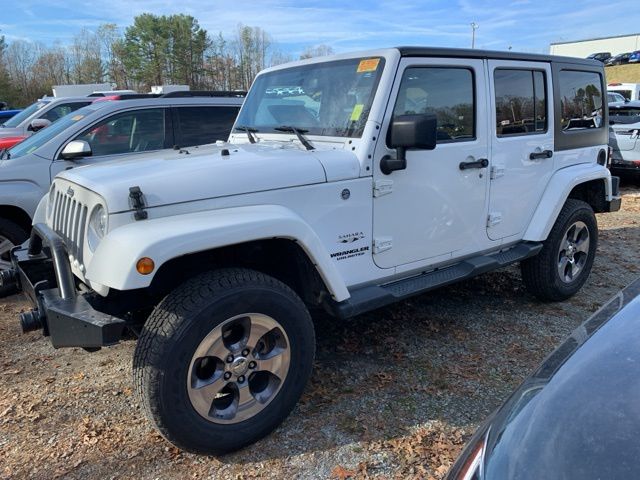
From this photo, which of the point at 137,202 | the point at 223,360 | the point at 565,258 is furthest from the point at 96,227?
the point at 565,258

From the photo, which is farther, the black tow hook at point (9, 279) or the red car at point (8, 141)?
the red car at point (8, 141)

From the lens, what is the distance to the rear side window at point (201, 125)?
5.85 m

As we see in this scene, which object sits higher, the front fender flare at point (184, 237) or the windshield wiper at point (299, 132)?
the windshield wiper at point (299, 132)

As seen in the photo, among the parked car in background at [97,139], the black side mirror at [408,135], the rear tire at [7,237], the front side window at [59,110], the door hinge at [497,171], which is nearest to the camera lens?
the black side mirror at [408,135]

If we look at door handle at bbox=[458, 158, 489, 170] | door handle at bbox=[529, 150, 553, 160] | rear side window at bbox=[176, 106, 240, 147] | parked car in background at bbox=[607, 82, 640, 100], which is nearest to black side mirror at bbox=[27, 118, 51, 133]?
rear side window at bbox=[176, 106, 240, 147]

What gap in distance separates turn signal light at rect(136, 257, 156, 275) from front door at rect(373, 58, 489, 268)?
1.46 m

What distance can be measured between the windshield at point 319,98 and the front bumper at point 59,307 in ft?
5.51

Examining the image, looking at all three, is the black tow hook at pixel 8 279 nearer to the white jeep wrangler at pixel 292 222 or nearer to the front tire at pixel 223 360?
the white jeep wrangler at pixel 292 222

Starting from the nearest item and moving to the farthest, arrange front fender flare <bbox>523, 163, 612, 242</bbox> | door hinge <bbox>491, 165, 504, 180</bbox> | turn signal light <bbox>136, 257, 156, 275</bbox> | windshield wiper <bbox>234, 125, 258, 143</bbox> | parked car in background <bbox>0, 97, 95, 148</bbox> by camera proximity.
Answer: turn signal light <bbox>136, 257, 156, 275</bbox> < windshield wiper <bbox>234, 125, 258, 143</bbox> < door hinge <bbox>491, 165, 504, 180</bbox> < front fender flare <bbox>523, 163, 612, 242</bbox> < parked car in background <bbox>0, 97, 95, 148</bbox>

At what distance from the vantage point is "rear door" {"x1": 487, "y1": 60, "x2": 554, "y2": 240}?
3990 millimetres

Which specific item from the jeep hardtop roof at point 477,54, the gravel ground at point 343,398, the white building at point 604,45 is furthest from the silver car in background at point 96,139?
the white building at point 604,45

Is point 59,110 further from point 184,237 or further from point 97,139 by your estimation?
point 184,237

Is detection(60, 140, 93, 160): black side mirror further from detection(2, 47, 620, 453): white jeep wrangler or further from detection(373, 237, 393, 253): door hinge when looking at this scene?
detection(373, 237, 393, 253): door hinge

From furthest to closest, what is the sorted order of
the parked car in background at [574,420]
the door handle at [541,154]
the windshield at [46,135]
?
1. the windshield at [46,135]
2. the door handle at [541,154]
3. the parked car in background at [574,420]
